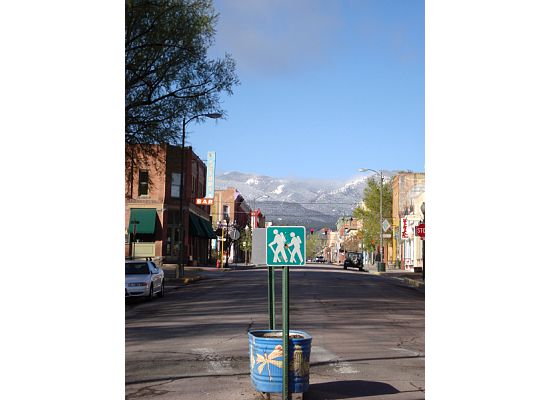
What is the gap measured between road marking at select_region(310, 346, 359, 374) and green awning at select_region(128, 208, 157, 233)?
149ft

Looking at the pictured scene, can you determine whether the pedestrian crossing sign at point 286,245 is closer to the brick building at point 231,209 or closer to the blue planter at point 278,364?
the blue planter at point 278,364

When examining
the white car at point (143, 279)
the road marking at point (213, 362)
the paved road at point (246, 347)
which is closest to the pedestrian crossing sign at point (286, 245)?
the paved road at point (246, 347)

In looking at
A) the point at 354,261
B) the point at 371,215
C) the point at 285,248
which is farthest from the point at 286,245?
the point at 371,215

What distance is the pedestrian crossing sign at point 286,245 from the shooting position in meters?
8.55

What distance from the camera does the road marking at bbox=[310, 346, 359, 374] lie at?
11586 mm

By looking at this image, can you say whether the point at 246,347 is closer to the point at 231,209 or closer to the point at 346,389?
the point at 346,389

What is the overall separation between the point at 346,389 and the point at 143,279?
53.7 ft

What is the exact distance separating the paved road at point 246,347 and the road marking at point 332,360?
2cm

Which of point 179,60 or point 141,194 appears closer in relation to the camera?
point 179,60
